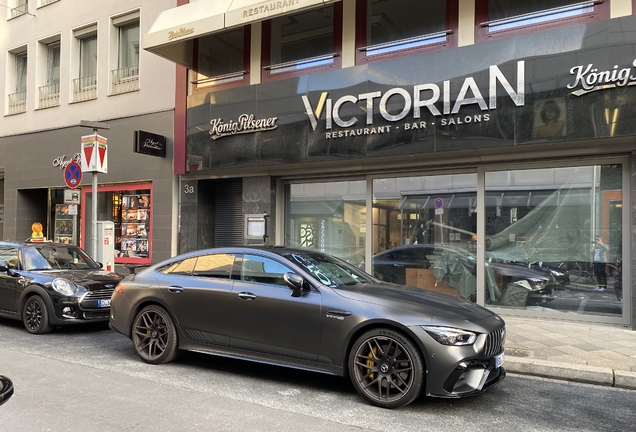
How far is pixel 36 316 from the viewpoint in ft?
24.2

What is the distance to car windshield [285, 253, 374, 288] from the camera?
5.05 metres

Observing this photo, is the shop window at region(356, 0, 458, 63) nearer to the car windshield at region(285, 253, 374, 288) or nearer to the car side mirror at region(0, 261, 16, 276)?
the car windshield at region(285, 253, 374, 288)

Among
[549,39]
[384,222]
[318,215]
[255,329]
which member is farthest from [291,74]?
[255,329]

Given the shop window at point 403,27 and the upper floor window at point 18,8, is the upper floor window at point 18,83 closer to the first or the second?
the upper floor window at point 18,8

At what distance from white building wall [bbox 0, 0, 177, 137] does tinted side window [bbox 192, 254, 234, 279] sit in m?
8.03

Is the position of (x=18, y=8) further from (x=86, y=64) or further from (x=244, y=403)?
(x=244, y=403)

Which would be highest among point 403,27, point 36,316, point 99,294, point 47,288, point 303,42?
point 303,42

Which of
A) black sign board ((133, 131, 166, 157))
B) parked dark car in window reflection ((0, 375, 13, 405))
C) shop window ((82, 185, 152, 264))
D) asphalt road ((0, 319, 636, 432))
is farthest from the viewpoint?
shop window ((82, 185, 152, 264))

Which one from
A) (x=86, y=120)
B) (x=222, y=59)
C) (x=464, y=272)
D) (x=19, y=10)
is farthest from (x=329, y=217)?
(x=19, y=10)

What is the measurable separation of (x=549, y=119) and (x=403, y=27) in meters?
3.59

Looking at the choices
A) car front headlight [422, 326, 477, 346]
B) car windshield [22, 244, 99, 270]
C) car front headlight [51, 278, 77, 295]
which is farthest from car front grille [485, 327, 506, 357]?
car windshield [22, 244, 99, 270]

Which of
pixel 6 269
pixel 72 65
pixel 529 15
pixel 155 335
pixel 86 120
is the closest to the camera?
pixel 155 335

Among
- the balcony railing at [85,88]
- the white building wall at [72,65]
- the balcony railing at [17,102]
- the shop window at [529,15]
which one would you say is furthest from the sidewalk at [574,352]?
the balcony railing at [17,102]

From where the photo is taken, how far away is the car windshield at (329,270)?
5.05 metres
